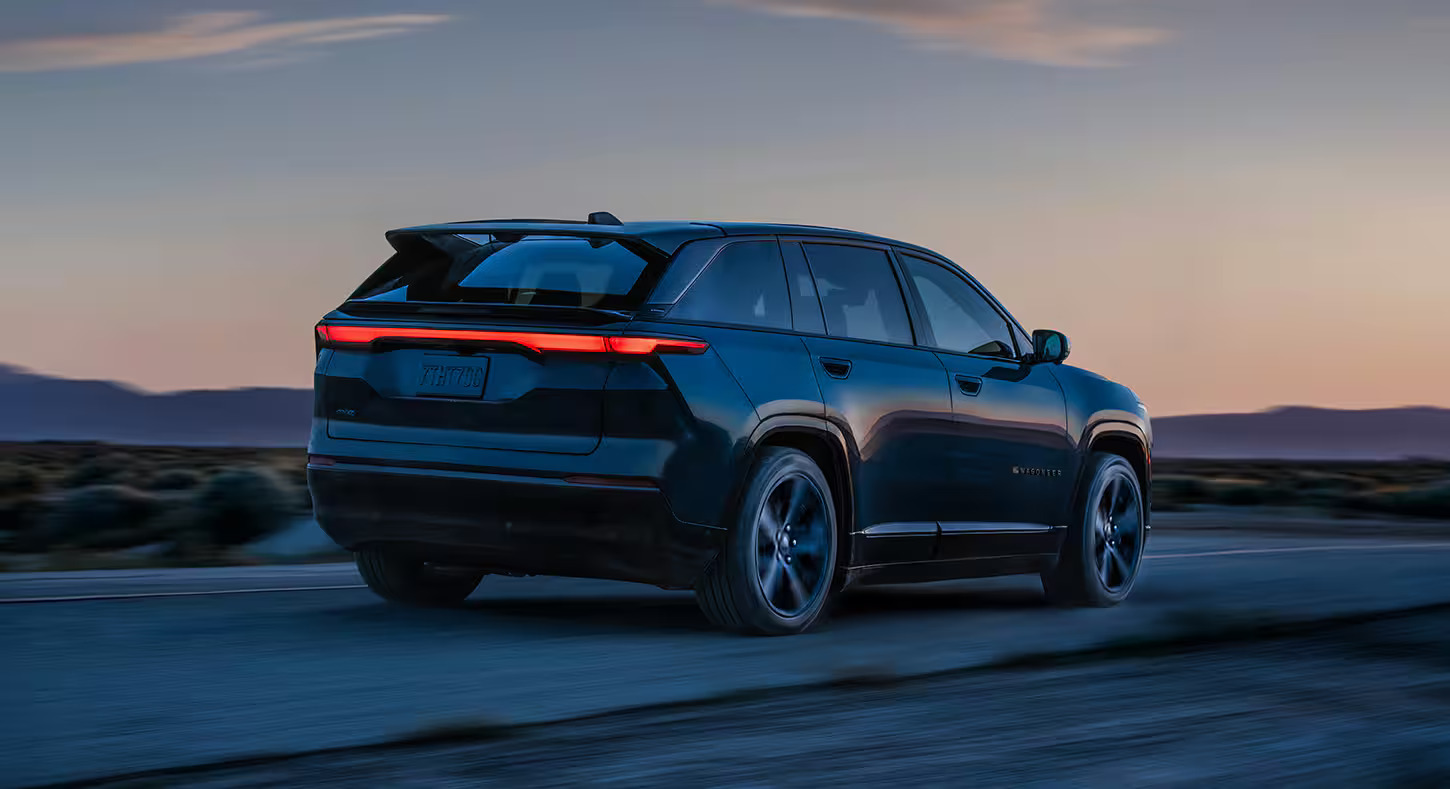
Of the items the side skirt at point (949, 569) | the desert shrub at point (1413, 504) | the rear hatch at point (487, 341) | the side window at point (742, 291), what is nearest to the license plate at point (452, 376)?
the rear hatch at point (487, 341)

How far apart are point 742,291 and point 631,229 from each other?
552 millimetres

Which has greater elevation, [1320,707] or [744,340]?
[744,340]

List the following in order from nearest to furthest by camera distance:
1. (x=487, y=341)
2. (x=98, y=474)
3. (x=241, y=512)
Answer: (x=487, y=341)
(x=241, y=512)
(x=98, y=474)

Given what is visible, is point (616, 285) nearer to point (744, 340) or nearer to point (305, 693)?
point (744, 340)

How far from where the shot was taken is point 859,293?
903 centimetres

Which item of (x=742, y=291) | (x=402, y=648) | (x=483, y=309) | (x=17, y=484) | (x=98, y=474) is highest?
(x=742, y=291)

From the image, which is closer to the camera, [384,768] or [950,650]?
[384,768]

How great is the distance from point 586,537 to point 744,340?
1096 mm

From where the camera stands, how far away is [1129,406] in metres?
11.0

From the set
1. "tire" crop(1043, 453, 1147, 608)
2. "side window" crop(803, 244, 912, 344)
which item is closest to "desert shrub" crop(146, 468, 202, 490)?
"tire" crop(1043, 453, 1147, 608)

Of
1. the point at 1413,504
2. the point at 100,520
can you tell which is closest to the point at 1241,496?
the point at 1413,504

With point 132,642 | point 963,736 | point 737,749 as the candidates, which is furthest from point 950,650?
point 132,642

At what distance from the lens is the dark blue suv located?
7625mm

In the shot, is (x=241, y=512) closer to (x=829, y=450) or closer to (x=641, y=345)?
(x=829, y=450)
